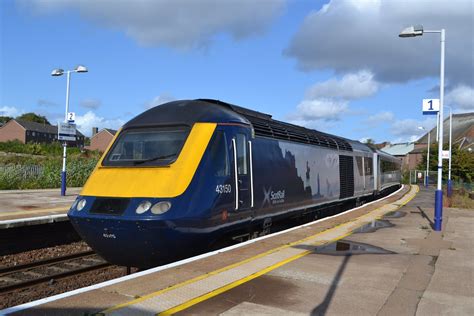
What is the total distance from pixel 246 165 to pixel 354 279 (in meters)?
3.30

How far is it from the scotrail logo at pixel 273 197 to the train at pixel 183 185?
0.07ft

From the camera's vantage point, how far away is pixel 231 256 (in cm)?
775

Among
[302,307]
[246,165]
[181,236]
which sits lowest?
[302,307]

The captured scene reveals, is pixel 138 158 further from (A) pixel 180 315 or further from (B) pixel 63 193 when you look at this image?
(B) pixel 63 193

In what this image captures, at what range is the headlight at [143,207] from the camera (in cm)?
710

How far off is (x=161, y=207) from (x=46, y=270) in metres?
4.29

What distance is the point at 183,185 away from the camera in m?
7.38

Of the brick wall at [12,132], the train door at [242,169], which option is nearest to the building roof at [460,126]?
the train door at [242,169]

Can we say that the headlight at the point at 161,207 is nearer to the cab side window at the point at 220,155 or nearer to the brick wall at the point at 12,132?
the cab side window at the point at 220,155

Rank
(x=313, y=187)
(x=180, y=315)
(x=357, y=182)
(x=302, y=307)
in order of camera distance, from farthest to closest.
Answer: (x=357, y=182)
(x=313, y=187)
(x=302, y=307)
(x=180, y=315)

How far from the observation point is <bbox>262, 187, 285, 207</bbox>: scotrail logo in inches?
383

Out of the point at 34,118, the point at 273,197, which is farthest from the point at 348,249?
the point at 34,118

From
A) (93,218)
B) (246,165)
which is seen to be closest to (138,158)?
(93,218)

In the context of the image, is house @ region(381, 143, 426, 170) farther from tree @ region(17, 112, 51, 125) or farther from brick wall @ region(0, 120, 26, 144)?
tree @ region(17, 112, 51, 125)
